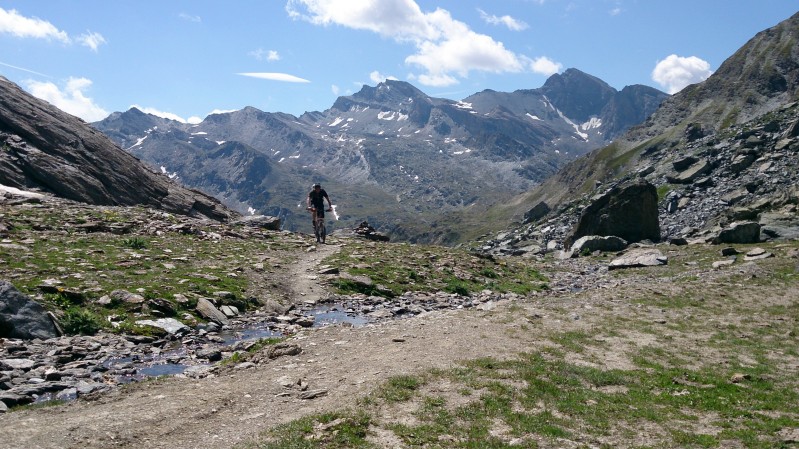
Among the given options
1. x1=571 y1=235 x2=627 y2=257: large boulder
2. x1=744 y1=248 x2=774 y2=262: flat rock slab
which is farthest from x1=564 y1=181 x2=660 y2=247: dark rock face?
x1=744 y1=248 x2=774 y2=262: flat rock slab

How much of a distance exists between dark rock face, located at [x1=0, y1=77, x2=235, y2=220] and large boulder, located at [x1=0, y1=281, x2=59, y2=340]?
35.5 meters

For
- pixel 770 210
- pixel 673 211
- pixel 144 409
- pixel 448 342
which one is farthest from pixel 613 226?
pixel 144 409

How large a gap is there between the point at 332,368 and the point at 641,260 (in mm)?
35916

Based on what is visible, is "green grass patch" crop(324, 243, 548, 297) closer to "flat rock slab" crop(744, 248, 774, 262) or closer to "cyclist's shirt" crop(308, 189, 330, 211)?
"cyclist's shirt" crop(308, 189, 330, 211)

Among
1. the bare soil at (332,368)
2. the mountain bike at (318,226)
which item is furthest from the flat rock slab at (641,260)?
the mountain bike at (318,226)

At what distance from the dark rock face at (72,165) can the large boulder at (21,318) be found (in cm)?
3546

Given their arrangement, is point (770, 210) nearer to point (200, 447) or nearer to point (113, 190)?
point (200, 447)

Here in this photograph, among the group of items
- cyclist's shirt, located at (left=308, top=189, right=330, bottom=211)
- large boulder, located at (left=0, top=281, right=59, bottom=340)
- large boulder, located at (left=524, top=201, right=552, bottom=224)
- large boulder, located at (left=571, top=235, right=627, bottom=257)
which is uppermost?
cyclist's shirt, located at (left=308, top=189, right=330, bottom=211)

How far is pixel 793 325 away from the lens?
22.8 meters

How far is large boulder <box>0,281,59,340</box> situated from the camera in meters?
16.7

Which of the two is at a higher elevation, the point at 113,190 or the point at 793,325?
the point at 113,190

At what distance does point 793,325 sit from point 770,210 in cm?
4115

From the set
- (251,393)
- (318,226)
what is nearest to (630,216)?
(318,226)

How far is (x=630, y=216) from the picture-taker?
60281 mm
